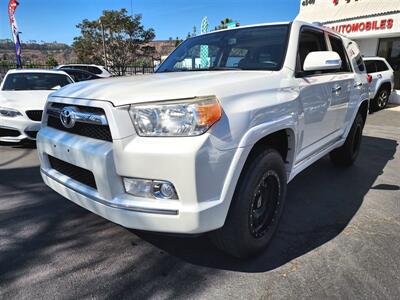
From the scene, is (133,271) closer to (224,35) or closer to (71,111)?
(71,111)

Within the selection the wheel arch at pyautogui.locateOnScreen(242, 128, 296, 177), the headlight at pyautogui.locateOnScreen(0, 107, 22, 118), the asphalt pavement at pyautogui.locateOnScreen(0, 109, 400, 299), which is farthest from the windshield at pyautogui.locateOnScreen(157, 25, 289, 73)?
the headlight at pyautogui.locateOnScreen(0, 107, 22, 118)

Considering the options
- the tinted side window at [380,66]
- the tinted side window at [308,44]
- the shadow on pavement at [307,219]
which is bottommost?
the shadow on pavement at [307,219]

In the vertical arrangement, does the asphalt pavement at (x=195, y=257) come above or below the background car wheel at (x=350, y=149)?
below

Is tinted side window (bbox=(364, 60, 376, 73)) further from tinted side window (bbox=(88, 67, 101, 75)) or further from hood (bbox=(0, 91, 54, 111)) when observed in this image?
tinted side window (bbox=(88, 67, 101, 75))

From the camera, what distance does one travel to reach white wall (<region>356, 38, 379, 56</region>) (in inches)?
563

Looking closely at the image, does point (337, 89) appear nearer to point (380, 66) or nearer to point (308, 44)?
point (308, 44)

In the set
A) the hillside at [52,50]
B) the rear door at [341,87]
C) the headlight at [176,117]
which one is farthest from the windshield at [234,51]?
the hillside at [52,50]

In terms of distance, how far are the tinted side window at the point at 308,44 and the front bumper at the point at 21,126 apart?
449 cm

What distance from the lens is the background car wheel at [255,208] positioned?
7.39ft

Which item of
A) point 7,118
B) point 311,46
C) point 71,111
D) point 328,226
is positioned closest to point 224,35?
point 311,46

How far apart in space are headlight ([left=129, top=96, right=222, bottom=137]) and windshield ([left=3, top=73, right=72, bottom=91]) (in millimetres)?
5626

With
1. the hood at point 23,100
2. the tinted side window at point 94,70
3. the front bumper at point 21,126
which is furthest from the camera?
the tinted side window at point 94,70

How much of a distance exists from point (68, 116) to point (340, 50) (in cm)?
351

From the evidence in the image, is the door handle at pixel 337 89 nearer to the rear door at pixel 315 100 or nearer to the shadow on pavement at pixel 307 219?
the rear door at pixel 315 100
